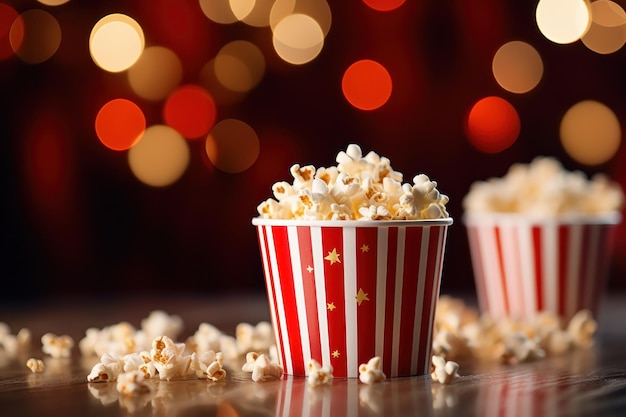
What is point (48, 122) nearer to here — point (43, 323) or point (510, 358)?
point (43, 323)

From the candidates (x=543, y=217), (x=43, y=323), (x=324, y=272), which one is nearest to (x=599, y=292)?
(x=543, y=217)

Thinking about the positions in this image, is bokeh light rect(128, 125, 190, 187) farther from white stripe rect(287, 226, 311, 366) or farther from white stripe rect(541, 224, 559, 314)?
white stripe rect(287, 226, 311, 366)

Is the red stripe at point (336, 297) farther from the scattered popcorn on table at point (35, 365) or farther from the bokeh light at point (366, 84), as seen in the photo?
the bokeh light at point (366, 84)

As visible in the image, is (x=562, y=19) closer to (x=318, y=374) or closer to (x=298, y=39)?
(x=298, y=39)

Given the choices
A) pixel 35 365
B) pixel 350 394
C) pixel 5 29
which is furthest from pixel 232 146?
pixel 350 394

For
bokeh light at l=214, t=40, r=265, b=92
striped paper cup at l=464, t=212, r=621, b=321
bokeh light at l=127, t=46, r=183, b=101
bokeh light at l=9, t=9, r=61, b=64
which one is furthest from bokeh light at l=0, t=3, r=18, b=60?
striped paper cup at l=464, t=212, r=621, b=321

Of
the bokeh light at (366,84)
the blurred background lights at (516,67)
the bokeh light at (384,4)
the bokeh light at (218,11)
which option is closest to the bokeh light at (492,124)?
the blurred background lights at (516,67)
